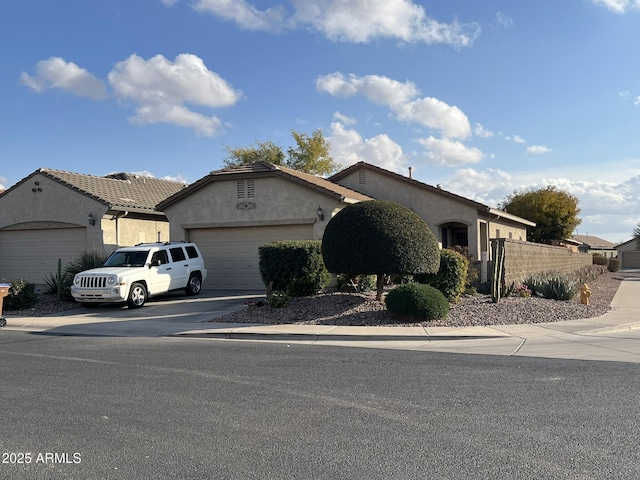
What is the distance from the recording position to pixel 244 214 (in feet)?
72.7

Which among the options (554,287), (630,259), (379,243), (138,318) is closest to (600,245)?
(630,259)

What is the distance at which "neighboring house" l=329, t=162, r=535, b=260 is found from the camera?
24031mm

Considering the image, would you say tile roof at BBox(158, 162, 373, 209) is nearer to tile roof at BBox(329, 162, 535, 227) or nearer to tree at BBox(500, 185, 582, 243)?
tile roof at BBox(329, 162, 535, 227)

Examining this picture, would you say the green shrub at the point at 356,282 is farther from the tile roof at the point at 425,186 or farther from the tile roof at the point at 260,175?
the tile roof at the point at 425,186

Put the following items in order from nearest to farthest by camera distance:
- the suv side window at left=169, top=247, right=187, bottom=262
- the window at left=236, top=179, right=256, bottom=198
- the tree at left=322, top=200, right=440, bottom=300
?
the tree at left=322, top=200, right=440, bottom=300, the suv side window at left=169, top=247, right=187, bottom=262, the window at left=236, top=179, right=256, bottom=198

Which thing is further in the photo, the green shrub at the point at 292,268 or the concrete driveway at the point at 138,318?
the green shrub at the point at 292,268

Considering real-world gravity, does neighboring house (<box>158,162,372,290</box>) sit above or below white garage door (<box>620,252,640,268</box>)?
above

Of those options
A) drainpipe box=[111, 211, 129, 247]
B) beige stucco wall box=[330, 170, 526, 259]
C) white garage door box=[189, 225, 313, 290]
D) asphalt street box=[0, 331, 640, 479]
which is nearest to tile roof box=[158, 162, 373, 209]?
white garage door box=[189, 225, 313, 290]

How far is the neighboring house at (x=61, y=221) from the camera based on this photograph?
23.7 m

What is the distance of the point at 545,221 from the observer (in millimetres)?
45500

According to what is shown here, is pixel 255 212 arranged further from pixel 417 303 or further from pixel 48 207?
pixel 417 303

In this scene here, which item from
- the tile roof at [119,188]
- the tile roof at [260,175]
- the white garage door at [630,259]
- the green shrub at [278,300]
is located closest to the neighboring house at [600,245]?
the white garage door at [630,259]

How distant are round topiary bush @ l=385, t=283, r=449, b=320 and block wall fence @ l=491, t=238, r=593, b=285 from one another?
4435 mm

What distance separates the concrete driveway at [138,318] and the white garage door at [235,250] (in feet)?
8.05
